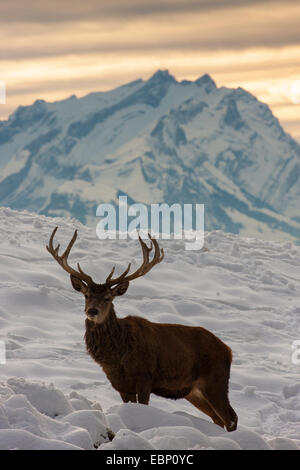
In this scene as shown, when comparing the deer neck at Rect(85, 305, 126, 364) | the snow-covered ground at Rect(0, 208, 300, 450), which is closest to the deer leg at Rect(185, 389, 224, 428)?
the snow-covered ground at Rect(0, 208, 300, 450)

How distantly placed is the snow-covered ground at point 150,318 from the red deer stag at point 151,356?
0.36m

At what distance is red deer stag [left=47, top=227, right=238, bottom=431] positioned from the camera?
9.17 metres

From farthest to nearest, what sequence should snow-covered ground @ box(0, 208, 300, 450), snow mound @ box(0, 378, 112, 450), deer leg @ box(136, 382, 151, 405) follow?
deer leg @ box(136, 382, 151, 405) → snow-covered ground @ box(0, 208, 300, 450) → snow mound @ box(0, 378, 112, 450)

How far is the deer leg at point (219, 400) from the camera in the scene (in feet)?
30.9

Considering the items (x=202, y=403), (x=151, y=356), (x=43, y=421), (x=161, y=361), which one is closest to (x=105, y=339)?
(x=151, y=356)

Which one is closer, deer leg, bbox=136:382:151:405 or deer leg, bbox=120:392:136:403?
deer leg, bbox=136:382:151:405

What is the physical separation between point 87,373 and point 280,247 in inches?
563

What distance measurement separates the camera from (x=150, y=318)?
17.7 metres

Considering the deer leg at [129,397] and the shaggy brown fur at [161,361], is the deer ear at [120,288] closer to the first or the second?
the shaggy brown fur at [161,361]

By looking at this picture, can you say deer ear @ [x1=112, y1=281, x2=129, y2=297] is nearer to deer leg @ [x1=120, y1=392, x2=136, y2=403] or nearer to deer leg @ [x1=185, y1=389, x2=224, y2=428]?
deer leg @ [x1=120, y1=392, x2=136, y2=403]

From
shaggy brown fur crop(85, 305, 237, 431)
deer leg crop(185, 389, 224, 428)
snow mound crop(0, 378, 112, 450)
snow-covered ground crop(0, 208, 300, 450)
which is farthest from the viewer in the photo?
deer leg crop(185, 389, 224, 428)

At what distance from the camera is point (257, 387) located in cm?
1457

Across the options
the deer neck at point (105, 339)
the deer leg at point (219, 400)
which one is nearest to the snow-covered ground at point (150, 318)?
the deer leg at point (219, 400)

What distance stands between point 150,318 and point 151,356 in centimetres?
842
